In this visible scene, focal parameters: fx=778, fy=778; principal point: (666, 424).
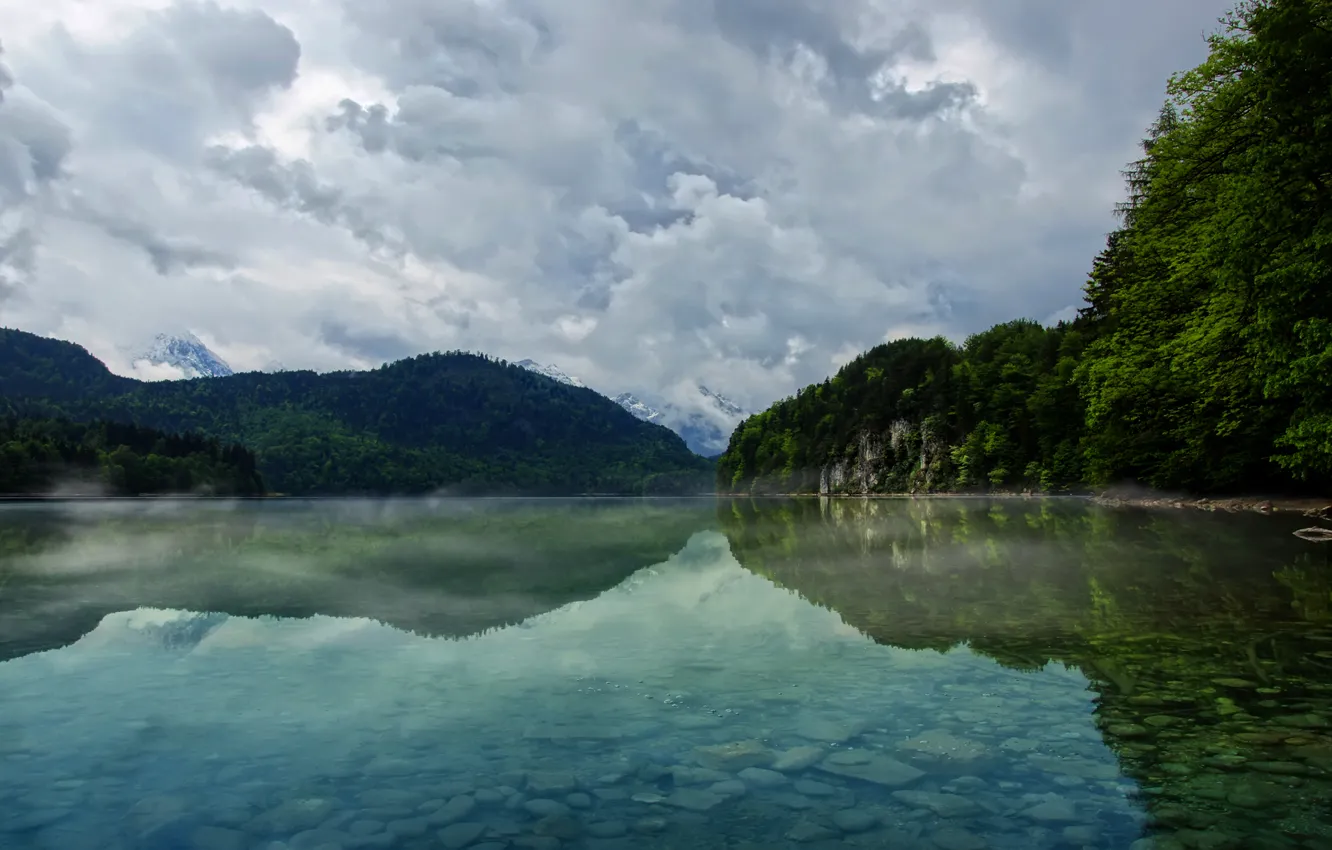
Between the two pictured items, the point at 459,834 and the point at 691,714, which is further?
the point at 691,714

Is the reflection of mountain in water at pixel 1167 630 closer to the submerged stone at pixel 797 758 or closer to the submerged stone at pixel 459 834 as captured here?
the submerged stone at pixel 797 758

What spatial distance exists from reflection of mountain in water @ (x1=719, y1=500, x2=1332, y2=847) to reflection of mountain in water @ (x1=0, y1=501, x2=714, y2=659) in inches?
368

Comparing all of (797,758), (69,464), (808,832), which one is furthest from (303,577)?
(69,464)

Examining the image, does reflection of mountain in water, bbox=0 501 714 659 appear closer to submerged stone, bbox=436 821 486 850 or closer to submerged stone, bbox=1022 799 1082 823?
submerged stone, bbox=436 821 486 850

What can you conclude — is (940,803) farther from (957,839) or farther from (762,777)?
(762,777)

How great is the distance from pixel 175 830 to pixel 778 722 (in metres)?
7.62

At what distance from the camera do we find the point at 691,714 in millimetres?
12094

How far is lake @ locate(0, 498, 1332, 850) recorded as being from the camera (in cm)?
809

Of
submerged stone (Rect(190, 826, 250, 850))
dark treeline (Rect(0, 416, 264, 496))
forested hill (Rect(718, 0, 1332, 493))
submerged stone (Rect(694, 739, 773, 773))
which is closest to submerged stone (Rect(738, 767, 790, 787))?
submerged stone (Rect(694, 739, 773, 773))

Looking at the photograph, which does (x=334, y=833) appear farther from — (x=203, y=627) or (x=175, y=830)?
(x=203, y=627)

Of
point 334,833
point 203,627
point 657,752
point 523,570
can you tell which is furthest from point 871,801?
point 523,570

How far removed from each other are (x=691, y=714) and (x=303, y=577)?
2489 centimetres

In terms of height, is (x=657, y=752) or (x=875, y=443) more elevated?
(x=875, y=443)

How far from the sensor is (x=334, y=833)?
8.10 m
